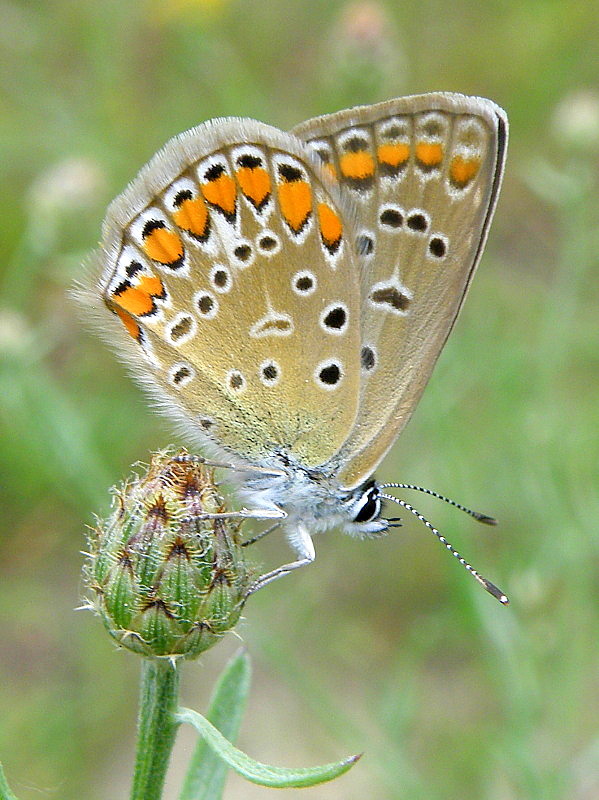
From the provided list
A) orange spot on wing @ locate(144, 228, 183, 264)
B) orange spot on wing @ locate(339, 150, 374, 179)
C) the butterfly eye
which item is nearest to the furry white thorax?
the butterfly eye

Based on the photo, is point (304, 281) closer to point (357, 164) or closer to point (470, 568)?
point (357, 164)

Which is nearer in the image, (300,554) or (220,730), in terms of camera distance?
(220,730)

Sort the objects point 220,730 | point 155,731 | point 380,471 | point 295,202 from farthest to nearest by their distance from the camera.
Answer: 1. point 380,471
2. point 295,202
3. point 220,730
4. point 155,731

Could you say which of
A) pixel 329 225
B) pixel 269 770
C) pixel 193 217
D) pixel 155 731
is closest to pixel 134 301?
pixel 193 217

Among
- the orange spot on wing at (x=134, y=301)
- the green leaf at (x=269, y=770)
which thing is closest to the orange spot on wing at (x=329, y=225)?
the orange spot on wing at (x=134, y=301)

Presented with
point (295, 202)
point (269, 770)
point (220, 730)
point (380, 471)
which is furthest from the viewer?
point (380, 471)

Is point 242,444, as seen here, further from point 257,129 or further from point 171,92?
point 171,92

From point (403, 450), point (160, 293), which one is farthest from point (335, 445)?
point (403, 450)
